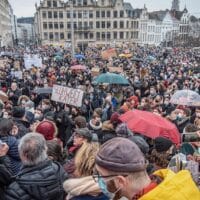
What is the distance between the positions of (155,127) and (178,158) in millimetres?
2486

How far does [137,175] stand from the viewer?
187cm

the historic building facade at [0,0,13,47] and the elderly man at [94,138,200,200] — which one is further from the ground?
the historic building facade at [0,0,13,47]

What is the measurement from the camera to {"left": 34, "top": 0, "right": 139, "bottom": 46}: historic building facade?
242 feet

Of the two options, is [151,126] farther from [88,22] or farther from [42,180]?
[88,22]

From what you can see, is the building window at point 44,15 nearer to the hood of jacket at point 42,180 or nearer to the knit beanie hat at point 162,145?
the knit beanie hat at point 162,145

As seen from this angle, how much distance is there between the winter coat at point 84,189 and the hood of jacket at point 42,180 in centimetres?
61

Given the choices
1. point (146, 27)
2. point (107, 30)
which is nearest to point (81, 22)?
point (107, 30)

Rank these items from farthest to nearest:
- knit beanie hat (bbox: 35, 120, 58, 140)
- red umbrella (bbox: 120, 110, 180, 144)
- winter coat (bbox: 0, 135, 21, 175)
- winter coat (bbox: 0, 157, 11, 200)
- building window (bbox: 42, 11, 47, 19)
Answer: building window (bbox: 42, 11, 47, 19) < red umbrella (bbox: 120, 110, 180, 144) < knit beanie hat (bbox: 35, 120, 58, 140) < winter coat (bbox: 0, 135, 21, 175) < winter coat (bbox: 0, 157, 11, 200)

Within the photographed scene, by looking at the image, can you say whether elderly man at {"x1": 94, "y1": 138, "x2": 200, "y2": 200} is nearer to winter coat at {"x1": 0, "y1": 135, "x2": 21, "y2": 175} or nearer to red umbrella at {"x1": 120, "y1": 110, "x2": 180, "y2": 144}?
winter coat at {"x1": 0, "y1": 135, "x2": 21, "y2": 175}

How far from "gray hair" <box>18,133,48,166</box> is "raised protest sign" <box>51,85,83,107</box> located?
4.86 metres

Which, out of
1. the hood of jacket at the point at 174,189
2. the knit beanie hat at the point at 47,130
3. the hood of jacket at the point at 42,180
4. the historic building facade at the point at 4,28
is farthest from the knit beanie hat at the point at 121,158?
the historic building facade at the point at 4,28

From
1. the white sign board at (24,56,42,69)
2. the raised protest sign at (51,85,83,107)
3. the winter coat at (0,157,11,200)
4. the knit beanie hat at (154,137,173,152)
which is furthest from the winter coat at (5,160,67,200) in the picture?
the white sign board at (24,56,42,69)

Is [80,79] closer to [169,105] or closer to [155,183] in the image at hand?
[169,105]

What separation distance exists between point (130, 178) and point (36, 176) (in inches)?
46.6
